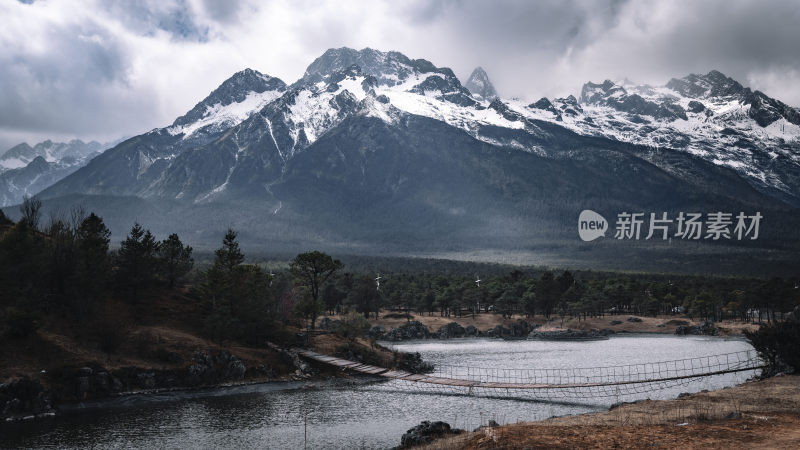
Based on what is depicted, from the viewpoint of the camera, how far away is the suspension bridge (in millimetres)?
69062

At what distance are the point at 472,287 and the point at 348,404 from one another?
114428 millimetres

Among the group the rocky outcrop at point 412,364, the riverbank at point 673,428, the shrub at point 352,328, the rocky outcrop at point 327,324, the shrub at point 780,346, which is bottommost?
the rocky outcrop at point 412,364

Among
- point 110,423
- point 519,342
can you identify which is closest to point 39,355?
point 110,423

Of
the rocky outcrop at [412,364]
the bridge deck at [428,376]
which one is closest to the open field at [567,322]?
the rocky outcrop at [412,364]

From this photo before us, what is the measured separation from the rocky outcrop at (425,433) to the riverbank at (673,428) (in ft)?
→ 6.81

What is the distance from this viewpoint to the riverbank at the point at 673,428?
115ft

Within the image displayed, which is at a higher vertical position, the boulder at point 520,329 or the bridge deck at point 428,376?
the bridge deck at point 428,376

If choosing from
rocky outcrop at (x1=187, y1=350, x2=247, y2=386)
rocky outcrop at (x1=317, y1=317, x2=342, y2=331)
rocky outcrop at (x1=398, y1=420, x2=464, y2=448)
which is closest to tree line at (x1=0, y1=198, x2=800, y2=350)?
rocky outcrop at (x1=317, y1=317, x2=342, y2=331)

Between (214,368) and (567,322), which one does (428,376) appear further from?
(567,322)

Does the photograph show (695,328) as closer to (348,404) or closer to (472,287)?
(472,287)

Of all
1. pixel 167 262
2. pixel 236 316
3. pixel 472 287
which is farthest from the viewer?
pixel 472 287

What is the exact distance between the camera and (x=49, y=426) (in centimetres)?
5556

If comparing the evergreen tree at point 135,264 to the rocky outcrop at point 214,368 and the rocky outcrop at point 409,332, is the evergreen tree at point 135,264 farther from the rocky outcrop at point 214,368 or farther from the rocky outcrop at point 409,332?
the rocky outcrop at point 409,332

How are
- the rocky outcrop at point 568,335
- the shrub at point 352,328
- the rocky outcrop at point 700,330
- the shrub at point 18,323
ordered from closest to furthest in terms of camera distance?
the shrub at point 18,323 → the shrub at point 352,328 → the rocky outcrop at point 700,330 → the rocky outcrop at point 568,335
